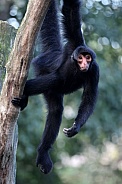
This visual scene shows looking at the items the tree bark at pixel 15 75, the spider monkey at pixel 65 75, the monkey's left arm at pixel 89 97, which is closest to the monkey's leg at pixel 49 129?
the spider monkey at pixel 65 75

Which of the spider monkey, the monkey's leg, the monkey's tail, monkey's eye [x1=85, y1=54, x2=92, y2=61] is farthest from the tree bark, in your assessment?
the monkey's tail

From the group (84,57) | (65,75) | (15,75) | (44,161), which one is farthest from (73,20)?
(44,161)

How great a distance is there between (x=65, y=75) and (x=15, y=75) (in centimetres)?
104

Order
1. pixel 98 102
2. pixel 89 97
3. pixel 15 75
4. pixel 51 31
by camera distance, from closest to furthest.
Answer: pixel 15 75
pixel 89 97
pixel 51 31
pixel 98 102

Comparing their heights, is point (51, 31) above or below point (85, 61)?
above

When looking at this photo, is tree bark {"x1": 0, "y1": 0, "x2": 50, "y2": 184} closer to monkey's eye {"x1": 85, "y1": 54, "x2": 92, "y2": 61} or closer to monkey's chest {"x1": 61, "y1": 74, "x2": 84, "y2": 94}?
monkey's chest {"x1": 61, "y1": 74, "x2": 84, "y2": 94}

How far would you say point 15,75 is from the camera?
6.38 m

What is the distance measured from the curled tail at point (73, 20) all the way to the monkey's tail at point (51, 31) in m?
0.50

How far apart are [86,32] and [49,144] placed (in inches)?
318

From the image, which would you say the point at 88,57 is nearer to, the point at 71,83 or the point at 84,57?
the point at 84,57

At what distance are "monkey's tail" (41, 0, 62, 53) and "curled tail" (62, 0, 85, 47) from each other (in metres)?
0.50

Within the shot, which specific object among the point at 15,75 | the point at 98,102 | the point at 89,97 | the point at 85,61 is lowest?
the point at 98,102

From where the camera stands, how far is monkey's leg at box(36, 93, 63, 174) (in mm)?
7605

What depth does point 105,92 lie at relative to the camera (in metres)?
16.2
